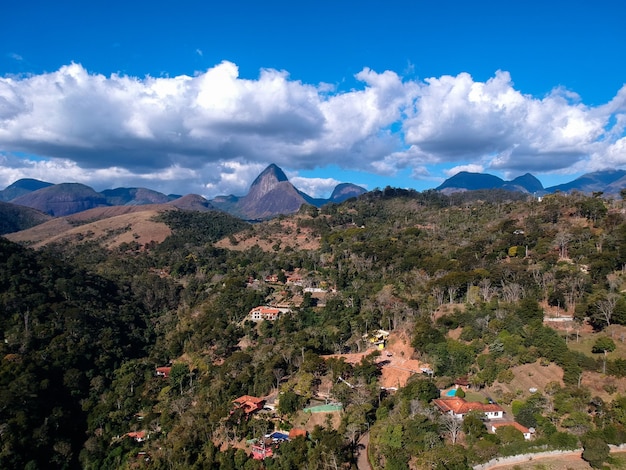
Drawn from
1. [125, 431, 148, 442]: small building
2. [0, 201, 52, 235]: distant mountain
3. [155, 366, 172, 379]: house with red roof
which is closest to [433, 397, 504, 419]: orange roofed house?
[125, 431, 148, 442]: small building

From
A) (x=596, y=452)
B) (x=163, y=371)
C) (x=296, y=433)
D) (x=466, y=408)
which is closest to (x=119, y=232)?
(x=163, y=371)

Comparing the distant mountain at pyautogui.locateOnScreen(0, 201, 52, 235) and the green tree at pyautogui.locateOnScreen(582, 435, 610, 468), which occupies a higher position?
the distant mountain at pyautogui.locateOnScreen(0, 201, 52, 235)

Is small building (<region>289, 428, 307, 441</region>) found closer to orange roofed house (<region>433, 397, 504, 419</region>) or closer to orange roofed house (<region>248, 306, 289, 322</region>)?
orange roofed house (<region>433, 397, 504, 419</region>)

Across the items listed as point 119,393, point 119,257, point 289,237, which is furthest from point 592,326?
point 119,257

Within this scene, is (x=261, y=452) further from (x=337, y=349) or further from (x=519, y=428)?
(x=519, y=428)

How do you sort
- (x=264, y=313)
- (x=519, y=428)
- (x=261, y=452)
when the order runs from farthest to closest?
(x=264, y=313), (x=261, y=452), (x=519, y=428)

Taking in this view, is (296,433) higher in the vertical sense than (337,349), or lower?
lower
